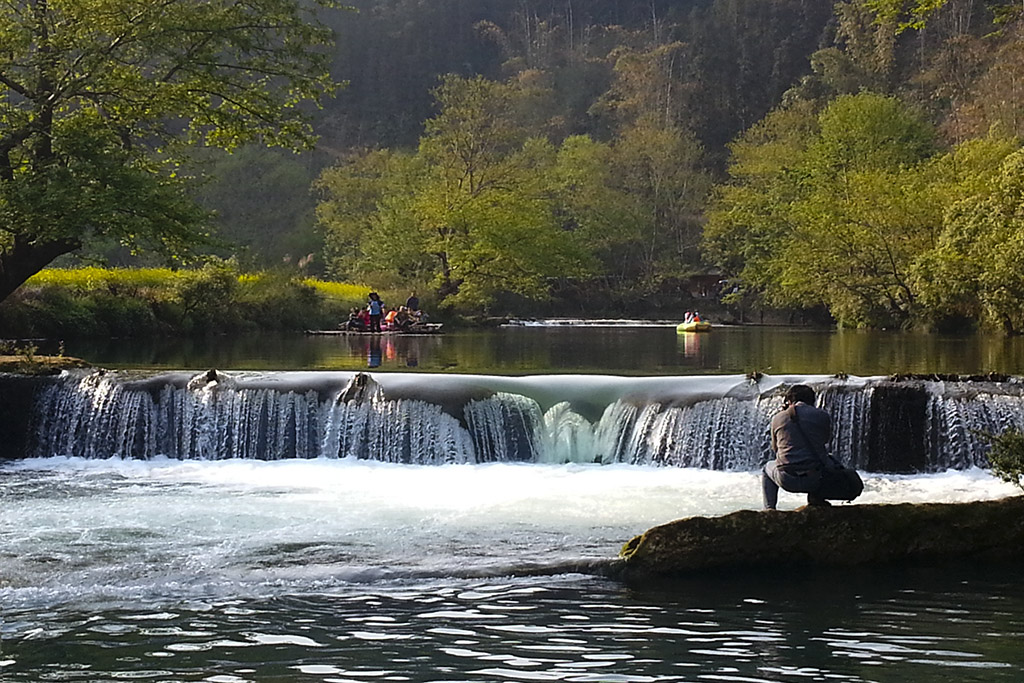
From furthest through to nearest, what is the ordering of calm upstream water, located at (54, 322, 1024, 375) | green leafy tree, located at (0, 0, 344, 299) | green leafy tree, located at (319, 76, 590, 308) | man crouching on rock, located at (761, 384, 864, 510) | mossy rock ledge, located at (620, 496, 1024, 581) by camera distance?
green leafy tree, located at (319, 76, 590, 308) → calm upstream water, located at (54, 322, 1024, 375) → green leafy tree, located at (0, 0, 344, 299) → man crouching on rock, located at (761, 384, 864, 510) → mossy rock ledge, located at (620, 496, 1024, 581)

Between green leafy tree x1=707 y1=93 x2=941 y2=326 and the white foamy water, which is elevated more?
green leafy tree x1=707 y1=93 x2=941 y2=326

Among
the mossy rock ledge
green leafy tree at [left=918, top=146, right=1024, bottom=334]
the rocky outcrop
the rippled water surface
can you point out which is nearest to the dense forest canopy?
green leafy tree at [left=918, top=146, right=1024, bottom=334]

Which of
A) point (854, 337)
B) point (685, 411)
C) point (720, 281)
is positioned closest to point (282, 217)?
point (720, 281)

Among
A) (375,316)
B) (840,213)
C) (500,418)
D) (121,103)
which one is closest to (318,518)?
(500,418)

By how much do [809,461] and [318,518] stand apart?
481 centimetres

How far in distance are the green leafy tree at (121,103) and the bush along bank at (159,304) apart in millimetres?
8405

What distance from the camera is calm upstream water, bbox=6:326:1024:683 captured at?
25.2 feet

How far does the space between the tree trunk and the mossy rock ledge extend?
41.9ft

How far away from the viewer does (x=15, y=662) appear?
7641 mm

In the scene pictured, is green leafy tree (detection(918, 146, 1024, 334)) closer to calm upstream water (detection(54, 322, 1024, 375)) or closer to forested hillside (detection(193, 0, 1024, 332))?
forested hillside (detection(193, 0, 1024, 332))

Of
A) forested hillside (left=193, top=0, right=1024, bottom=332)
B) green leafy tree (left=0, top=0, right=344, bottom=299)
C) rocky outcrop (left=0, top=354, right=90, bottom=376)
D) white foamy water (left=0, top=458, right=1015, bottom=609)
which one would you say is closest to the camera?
white foamy water (left=0, top=458, right=1015, bottom=609)

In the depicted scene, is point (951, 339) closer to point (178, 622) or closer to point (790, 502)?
point (790, 502)

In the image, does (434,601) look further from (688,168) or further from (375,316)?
(688,168)

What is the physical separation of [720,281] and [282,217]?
26.1m
